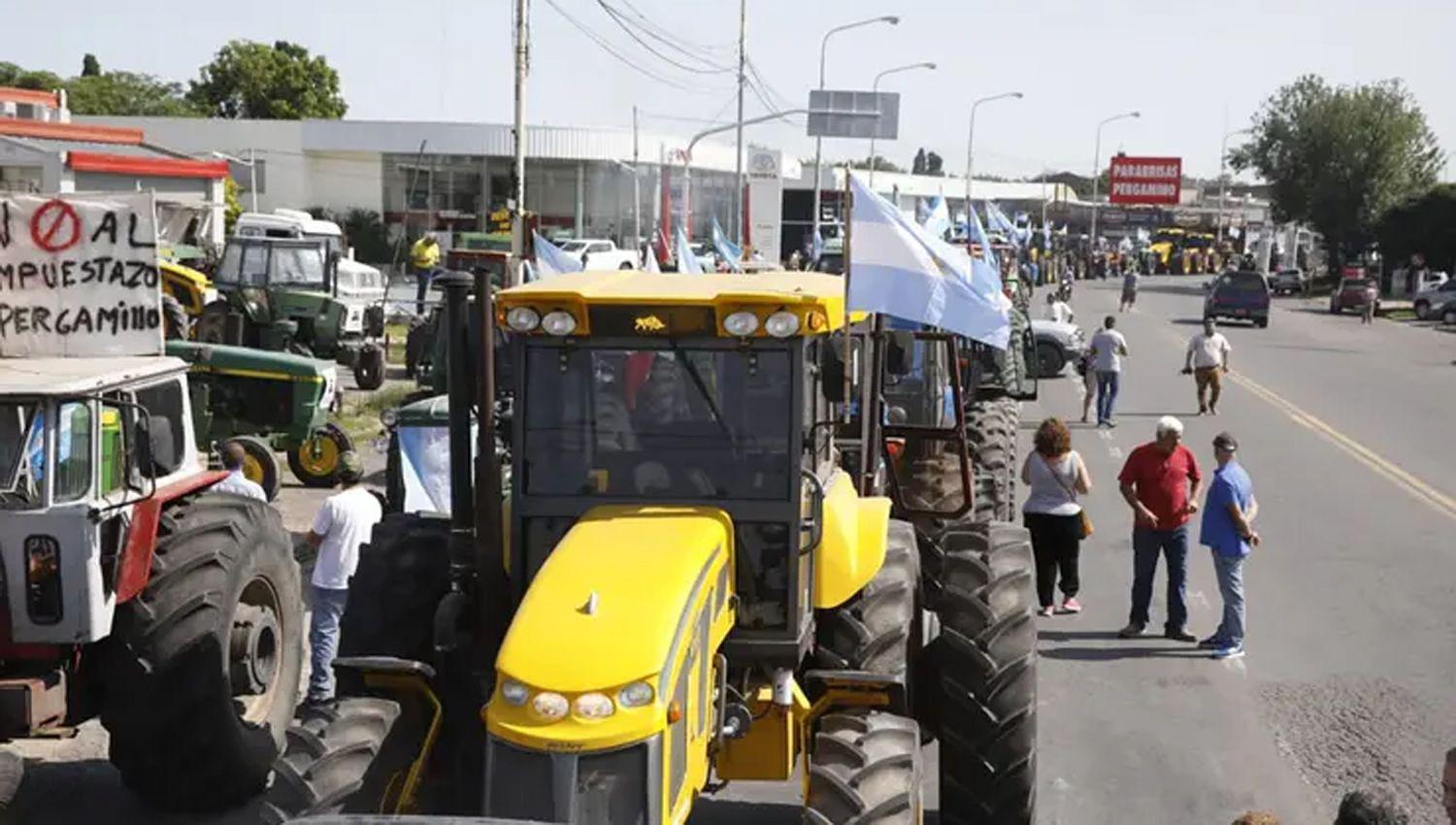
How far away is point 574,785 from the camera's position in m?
5.43

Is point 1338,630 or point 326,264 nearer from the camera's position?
point 1338,630

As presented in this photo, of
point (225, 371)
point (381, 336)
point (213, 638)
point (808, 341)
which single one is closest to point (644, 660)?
point (808, 341)

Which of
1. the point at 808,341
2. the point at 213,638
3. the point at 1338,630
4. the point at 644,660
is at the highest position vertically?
the point at 808,341

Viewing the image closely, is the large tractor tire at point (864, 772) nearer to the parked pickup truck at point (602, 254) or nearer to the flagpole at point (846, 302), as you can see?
the flagpole at point (846, 302)

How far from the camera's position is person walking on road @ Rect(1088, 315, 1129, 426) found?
24.9 metres

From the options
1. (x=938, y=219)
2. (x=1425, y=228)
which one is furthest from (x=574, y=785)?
(x=1425, y=228)

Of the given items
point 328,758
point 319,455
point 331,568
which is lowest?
point 319,455

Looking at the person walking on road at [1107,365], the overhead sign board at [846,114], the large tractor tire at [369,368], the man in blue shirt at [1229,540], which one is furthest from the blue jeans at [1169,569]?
the overhead sign board at [846,114]

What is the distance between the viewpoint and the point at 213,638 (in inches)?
335

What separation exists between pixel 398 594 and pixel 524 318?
1.78 m

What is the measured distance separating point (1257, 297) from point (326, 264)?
32.1 metres

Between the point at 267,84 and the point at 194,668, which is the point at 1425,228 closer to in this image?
the point at 267,84

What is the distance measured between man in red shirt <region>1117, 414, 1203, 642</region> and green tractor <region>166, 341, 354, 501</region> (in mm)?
9570

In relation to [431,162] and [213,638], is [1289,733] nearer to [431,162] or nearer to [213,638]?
[213,638]
